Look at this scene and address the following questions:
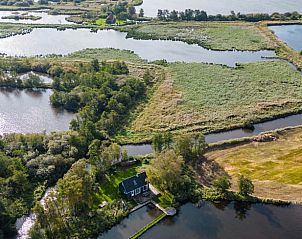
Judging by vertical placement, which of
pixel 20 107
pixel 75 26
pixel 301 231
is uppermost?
pixel 75 26

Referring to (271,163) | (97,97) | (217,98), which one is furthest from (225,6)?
(271,163)

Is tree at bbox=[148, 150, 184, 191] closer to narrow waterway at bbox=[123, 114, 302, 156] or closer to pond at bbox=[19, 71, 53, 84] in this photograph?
narrow waterway at bbox=[123, 114, 302, 156]

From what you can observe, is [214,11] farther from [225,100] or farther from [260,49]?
[225,100]

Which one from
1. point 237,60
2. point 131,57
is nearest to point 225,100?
point 237,60

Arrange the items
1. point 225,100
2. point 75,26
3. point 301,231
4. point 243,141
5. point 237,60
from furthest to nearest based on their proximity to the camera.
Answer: point 75,26
point 237,60
point 225,100
point 243,141
point 301,231

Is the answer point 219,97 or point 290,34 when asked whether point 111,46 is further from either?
point 290,34

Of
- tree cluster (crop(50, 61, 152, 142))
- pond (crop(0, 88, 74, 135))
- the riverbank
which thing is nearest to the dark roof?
tree cluster (crop(50, 61, 152, 142))

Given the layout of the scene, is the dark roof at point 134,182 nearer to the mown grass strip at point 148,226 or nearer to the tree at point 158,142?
the mown grass strip at point 148,226
